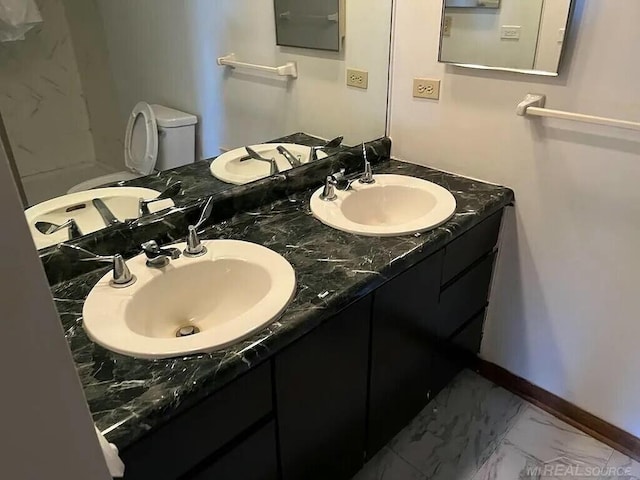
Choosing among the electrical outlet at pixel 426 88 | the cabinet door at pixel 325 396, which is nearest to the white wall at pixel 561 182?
the electrical outlet at pixel 426 88

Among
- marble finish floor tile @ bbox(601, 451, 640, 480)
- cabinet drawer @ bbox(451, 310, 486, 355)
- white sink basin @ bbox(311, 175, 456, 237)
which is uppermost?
white sink basin @ bbox(311, 175, 456, 237)

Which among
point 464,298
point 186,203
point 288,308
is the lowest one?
point 464,298

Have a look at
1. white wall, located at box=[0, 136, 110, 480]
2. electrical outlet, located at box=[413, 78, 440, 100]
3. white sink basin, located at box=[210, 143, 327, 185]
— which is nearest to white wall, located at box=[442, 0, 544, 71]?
electrical outlet, located at box=[413, 78, 440, 100]

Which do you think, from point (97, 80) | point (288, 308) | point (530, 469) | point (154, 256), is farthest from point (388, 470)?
point (97, 80)

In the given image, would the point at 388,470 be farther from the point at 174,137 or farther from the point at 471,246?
the point at 174,137

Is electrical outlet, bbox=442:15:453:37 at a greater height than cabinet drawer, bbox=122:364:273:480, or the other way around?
electrical outlet, bbox=442:15:453:37

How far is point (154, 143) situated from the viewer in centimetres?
142

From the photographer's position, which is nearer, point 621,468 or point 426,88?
point 621,468

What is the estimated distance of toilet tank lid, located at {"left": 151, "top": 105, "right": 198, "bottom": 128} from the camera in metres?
1.42

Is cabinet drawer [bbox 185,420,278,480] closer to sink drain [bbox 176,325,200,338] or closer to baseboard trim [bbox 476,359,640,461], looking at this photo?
sink drain [bbox 176,325,200,338]

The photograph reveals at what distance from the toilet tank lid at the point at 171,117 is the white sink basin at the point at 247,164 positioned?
5.8 inches

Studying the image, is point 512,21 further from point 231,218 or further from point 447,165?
point 231,218

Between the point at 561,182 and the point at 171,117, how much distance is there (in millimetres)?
1260

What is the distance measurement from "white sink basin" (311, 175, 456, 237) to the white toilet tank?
435 mm
